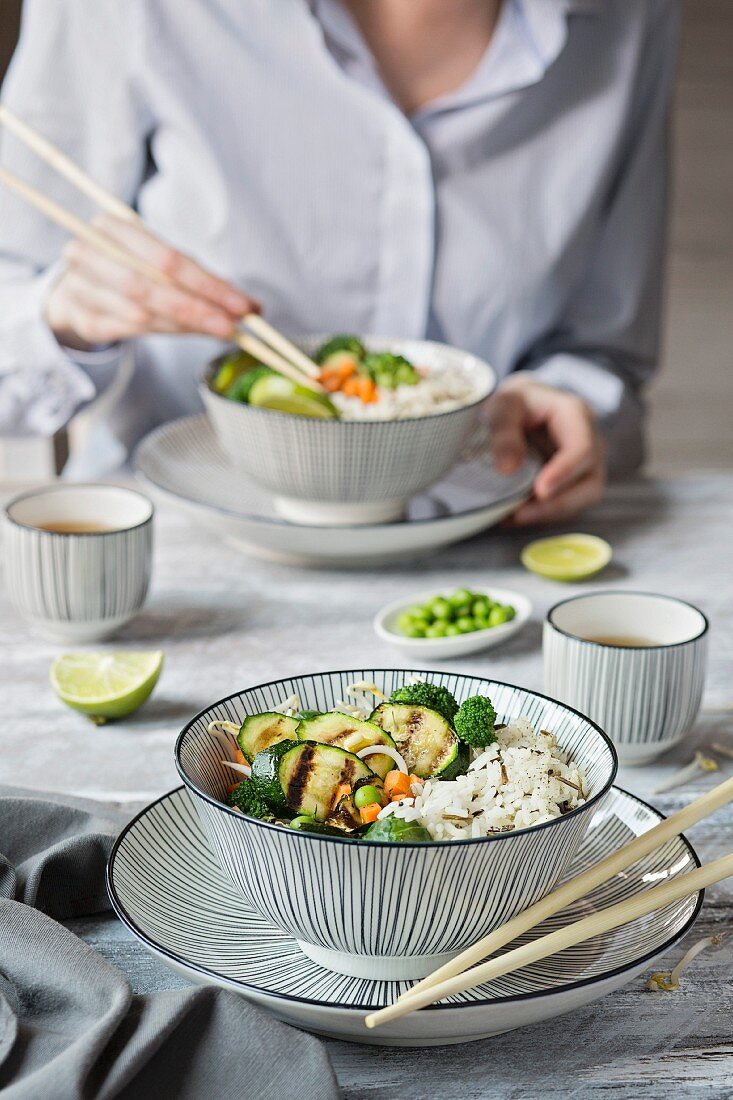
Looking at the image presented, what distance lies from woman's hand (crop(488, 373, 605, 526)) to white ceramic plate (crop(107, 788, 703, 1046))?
2.37 feet

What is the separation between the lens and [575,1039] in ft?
2.40

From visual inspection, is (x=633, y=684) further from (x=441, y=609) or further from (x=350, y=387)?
(x=350, y=387)

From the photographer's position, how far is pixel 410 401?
1.45 meters

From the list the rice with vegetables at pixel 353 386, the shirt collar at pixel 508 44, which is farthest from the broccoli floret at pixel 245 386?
the shirt collar at pixel 508 44

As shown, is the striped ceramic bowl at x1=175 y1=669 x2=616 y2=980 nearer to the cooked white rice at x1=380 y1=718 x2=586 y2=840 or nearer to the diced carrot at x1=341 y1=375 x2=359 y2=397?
the cooked white rice at x1=380 y1=718 x2=586 y2=840

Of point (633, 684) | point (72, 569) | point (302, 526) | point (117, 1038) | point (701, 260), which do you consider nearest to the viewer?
point (117, 1038)

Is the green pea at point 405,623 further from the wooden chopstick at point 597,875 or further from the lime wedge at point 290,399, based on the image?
the wooden chopstick at point 597,875

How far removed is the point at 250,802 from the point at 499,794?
0.15 metres

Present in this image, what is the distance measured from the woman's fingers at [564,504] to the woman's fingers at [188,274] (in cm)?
45

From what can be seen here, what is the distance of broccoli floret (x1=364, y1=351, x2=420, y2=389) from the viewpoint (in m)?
1.49

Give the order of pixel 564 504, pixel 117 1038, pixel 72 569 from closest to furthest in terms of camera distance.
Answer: pixel 117 1038 → pixel 72 569 → pixel 564 504

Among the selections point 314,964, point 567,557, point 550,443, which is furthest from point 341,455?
point 314,964

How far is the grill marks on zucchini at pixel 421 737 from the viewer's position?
768mm

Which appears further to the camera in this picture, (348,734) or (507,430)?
(507,430)
